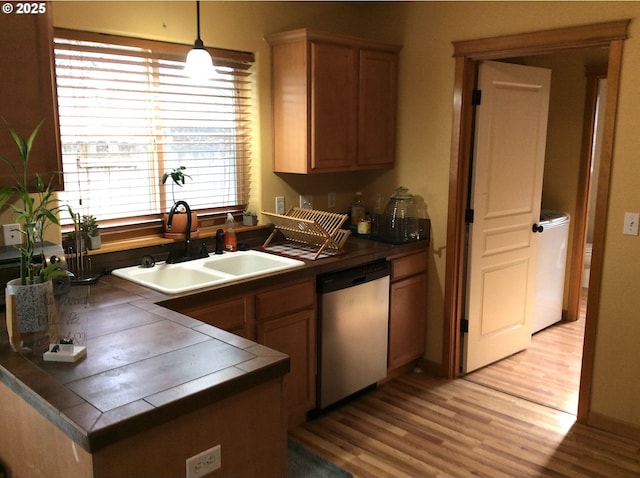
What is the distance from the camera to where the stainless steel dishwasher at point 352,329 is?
3.08 m

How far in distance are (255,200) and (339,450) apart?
5.14 ft

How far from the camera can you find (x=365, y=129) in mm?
3607

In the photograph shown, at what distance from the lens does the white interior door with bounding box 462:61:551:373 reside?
3.55 m

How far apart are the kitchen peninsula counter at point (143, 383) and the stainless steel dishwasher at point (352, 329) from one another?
3.87 ft

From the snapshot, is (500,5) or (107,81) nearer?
(107,81)

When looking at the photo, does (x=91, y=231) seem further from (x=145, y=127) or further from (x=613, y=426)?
(x=613, y=426)

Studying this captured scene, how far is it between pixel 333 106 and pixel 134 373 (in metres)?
2.25

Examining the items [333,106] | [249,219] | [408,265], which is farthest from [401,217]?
[249,219]

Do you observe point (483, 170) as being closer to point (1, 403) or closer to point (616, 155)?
point (616, 155)

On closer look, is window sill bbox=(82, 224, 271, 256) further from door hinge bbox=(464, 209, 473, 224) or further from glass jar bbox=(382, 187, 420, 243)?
door hinge bbox=(464, 209, 473, 224)

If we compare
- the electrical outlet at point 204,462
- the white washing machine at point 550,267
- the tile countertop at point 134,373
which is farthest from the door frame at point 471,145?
the electrical outlet at point 204,462

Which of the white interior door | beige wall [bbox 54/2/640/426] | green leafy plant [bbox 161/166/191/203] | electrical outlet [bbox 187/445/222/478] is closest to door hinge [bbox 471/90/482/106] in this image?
the white interior door

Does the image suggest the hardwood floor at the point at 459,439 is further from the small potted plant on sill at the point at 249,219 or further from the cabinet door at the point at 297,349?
the small potted plant on sill at the point at 249,219

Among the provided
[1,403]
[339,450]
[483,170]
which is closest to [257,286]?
[339,450]
